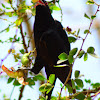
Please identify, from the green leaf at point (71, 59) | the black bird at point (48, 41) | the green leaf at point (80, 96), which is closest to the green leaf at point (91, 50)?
the green leaf at point (71, 59)

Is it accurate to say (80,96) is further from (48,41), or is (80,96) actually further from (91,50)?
(48,41)

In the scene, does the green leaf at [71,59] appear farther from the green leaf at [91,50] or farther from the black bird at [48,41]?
the black bird at [48,41]

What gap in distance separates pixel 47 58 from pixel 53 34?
19 centimetres

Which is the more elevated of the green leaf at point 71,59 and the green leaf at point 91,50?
the green leaf at point 91,50

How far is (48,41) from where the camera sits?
5.58ft

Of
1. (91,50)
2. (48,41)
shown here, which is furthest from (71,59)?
(48,41)

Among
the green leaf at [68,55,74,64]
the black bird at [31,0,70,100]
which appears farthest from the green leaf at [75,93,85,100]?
the black bird at [31,0,70,100]

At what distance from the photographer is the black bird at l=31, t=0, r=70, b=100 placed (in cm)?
172

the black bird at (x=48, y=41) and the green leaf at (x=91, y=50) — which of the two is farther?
the black bird at (x=48, y=41)

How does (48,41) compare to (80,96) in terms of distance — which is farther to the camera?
(48,41)

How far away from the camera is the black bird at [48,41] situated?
1.72 metres

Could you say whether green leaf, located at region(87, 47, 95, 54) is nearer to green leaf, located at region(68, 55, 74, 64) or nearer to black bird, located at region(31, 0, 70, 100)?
green leaf, located at region(68, 55, 74, 64)

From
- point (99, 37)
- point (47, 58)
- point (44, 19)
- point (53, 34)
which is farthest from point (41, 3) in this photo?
point (99, 37)

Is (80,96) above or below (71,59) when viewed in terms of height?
below
